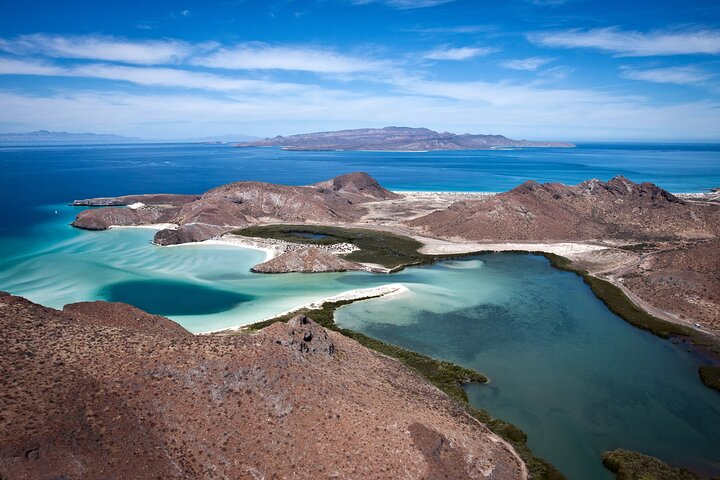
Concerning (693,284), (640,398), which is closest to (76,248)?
(640,398)

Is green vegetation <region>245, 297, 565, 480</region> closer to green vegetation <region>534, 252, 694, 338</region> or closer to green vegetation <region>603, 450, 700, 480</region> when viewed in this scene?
green vegetation <region>603, 450, 700, 480</region>

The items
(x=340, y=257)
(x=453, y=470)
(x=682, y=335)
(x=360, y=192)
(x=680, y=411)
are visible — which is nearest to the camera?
(x=453, y=470)

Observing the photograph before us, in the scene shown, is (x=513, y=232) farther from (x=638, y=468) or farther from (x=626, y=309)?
(x=638, y=468)

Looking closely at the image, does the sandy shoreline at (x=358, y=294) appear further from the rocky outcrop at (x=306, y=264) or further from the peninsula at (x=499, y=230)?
the rocky outcrop at (x=306, y=264)

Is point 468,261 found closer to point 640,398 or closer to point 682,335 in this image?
point 682,335

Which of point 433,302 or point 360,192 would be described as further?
point 360,192

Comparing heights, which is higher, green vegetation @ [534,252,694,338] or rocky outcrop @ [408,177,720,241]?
rocky outcrop @ [408,177,720,241]

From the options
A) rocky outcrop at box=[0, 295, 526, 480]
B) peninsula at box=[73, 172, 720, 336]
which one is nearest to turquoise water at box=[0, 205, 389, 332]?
peninsula at box=[73, 172, 720, 336]

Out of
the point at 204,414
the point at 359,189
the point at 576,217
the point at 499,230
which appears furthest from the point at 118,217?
the point at 576,217
